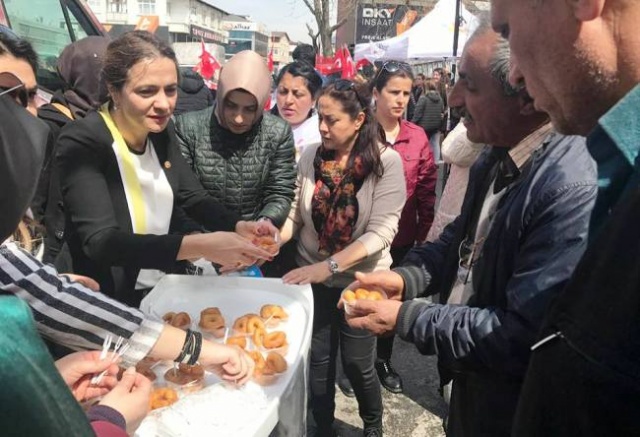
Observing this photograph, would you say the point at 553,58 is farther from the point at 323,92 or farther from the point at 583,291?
the point at 323,92

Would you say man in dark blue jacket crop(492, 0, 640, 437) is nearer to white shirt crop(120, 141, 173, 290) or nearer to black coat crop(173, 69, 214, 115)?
white shirt crop(120, 141, 173, 290)

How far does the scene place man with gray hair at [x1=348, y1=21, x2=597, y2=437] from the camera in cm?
117

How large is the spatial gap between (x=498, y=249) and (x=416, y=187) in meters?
2.04

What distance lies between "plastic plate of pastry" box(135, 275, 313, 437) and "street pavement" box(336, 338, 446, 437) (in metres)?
1.27

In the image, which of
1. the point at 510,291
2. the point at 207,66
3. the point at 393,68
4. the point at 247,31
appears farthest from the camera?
the point at 247,31

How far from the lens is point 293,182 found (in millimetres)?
2762

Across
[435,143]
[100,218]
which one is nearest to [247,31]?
[435,143]

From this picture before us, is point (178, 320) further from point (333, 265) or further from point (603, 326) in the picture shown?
point (603, 326)

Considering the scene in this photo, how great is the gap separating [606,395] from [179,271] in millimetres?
1967

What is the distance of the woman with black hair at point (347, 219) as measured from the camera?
8.12 ft

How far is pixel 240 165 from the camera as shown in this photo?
105 inches

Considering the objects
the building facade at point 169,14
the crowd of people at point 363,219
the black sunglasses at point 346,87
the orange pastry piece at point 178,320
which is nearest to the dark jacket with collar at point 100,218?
the crowd of people at point 363,219

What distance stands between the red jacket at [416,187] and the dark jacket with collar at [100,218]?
1826 millimetres

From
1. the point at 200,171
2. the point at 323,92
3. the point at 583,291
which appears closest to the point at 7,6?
the point at 200,171
